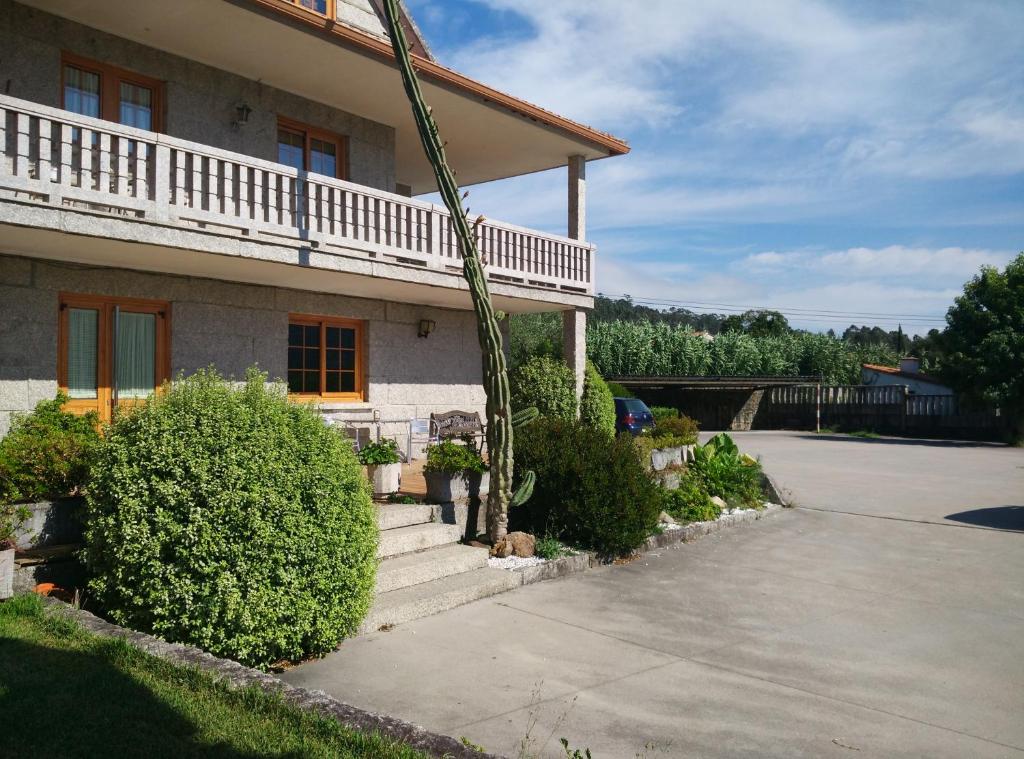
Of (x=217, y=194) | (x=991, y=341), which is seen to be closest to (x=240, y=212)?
(x=217, y=194)

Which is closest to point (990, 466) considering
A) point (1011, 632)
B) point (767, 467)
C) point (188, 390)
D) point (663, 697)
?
point (767, 467)

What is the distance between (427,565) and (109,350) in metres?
5.69

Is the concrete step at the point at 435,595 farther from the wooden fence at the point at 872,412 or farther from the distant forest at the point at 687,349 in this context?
the wooden fence at the point at 872,412

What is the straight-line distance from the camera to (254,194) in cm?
1034

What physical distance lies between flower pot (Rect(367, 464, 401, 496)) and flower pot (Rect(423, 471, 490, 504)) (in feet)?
1.26

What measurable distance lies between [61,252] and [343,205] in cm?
361

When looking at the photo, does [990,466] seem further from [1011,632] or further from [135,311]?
[135,311]

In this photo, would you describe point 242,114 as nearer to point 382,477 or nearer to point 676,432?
point 382,477

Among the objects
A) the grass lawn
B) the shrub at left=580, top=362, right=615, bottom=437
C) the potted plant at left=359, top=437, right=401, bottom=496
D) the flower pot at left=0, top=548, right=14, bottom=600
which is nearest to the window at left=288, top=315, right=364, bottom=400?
the shrub at left=580, top=362, right=615, bottom=437

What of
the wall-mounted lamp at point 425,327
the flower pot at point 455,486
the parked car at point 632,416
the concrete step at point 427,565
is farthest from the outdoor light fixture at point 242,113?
the parked car at point 632,416

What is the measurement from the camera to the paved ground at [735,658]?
5.03 metres

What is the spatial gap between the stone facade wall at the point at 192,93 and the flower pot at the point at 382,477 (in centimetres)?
588

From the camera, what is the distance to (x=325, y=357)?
1382 centimetres

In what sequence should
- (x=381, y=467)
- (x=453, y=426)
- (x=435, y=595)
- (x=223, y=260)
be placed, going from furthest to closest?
(x=453, y=426)
(x=223, y=260)
(x=381, y=467)
(x=435, y=595)
